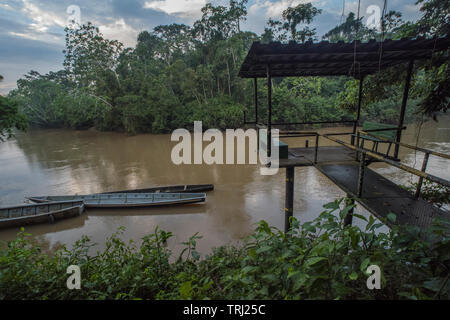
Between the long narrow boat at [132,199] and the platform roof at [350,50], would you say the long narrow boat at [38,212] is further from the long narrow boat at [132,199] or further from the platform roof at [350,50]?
the platform roof at [350,50]

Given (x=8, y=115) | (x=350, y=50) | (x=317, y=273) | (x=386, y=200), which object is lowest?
(x=386, y=200)

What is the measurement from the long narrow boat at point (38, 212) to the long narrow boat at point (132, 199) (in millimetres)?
545

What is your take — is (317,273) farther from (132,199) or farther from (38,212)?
(38,212)

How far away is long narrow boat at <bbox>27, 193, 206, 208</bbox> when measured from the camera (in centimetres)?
895

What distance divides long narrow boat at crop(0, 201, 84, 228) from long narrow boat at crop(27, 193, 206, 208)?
545 millimetres

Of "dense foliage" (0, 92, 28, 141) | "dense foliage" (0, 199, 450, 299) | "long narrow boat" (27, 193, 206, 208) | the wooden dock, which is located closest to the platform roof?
the wooden dock

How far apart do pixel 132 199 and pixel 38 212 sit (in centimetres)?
347

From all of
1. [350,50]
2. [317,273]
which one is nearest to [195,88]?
[350,50]

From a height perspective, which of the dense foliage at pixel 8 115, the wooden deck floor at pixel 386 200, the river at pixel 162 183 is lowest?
the river at pixel 162 183

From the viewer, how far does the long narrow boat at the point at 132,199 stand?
8945mm

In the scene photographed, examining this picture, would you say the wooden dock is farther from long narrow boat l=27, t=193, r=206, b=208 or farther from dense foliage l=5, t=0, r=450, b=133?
dense foliage l=5, t=0, r=450, b=133

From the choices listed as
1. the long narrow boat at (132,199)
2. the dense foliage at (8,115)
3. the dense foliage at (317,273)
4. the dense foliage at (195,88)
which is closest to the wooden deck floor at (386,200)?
the dense foliage at (317,273)

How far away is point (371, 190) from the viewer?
3.75 meters
